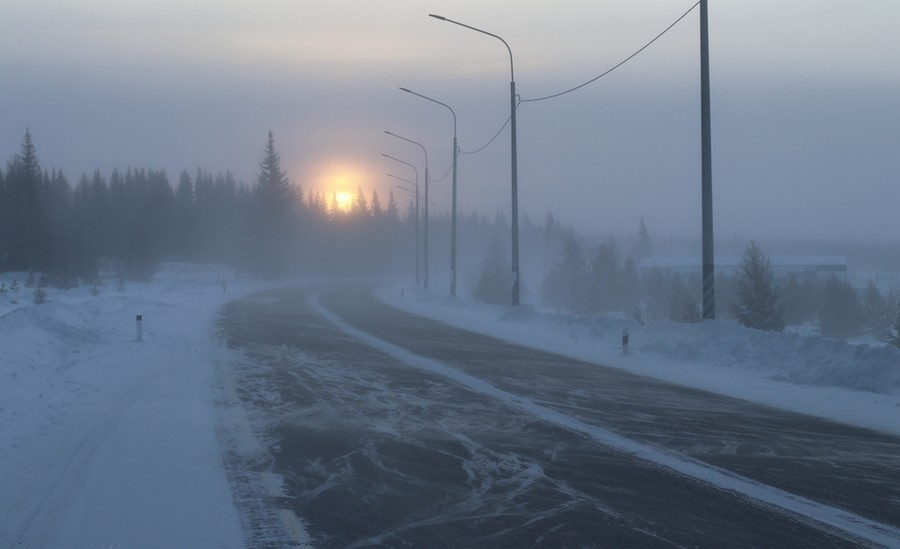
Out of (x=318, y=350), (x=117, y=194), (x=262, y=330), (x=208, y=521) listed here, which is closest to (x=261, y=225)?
(x=117, y=194)

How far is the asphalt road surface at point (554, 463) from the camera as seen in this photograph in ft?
21.4

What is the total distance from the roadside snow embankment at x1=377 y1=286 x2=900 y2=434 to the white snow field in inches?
1.4

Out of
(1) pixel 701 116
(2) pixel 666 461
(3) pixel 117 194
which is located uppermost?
(3) pixel 117 194

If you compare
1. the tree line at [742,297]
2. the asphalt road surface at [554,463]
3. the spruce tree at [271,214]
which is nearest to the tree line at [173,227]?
the spruce tree at [271,214]

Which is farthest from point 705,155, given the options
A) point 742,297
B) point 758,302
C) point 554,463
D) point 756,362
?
point 742,297

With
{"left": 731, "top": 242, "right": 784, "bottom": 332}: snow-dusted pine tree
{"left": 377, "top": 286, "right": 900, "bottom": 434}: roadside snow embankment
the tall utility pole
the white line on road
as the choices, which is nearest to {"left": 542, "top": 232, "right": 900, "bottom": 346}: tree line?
{"left": 731, "top": 242, "right": 784, "bottom": 332}: snow-dusted pine tree

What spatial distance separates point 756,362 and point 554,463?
1032 cm

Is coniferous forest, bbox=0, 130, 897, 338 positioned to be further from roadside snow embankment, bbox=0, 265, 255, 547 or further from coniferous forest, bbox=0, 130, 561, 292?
roadside snow embankment, bbox=0, 265, 255, 547

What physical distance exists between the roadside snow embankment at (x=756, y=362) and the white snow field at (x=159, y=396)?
37 millimetres

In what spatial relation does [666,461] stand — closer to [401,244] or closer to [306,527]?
[306,527]

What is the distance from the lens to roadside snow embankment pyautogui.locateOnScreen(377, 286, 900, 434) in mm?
13398

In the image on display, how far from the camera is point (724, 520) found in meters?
6.74

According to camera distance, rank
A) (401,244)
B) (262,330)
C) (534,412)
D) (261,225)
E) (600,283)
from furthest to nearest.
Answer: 1. (401,244)
2. (600,283)
3. (261,225)
4. (262,330)
5. (534,412)

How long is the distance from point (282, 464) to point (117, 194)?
115433 millimetres
